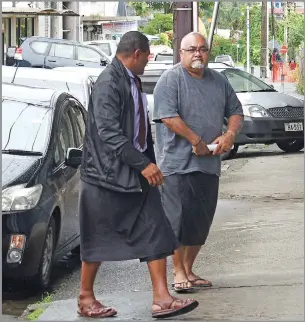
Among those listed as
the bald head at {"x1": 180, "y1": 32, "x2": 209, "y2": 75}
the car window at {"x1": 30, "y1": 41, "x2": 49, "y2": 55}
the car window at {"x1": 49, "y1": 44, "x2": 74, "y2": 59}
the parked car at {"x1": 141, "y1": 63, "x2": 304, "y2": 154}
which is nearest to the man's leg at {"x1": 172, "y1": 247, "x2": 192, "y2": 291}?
the bald head at {"x1": 180, "y1": 32, "x2": 209, "y2": 75}

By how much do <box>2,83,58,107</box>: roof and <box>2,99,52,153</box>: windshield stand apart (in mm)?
67

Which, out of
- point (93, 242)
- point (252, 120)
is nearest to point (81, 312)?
point (93, 242)

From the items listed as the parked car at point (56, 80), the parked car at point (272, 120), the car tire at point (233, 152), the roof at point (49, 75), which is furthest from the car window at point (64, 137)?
the car tire at point (233, 152)

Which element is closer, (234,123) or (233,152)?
(234,123)

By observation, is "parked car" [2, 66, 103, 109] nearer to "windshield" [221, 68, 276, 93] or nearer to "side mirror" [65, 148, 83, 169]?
"windshield" [221, 68, 276, 93]

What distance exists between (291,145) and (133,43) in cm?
1283

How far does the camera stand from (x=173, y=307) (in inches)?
257

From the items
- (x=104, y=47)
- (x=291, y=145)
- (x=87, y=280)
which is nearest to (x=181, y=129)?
(x=87, y=280)

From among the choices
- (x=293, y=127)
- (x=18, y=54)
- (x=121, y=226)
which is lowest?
(x=293, y=127)

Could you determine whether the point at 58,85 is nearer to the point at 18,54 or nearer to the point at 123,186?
the point at 123,186

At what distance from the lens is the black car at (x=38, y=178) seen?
7820 mm

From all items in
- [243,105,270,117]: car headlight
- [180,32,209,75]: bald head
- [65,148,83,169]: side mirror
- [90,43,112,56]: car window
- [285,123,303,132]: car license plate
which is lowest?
[285,123,303,132]: car license plate

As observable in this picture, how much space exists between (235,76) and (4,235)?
13126 mm

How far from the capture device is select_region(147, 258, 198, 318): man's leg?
6484 millimetres
